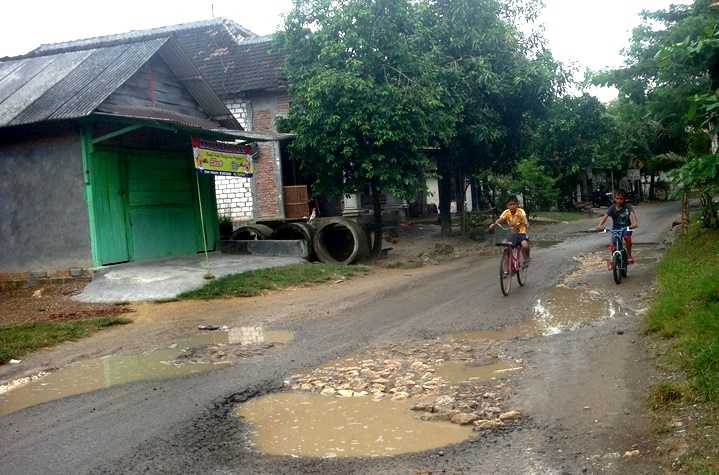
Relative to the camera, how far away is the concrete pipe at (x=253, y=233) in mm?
18047

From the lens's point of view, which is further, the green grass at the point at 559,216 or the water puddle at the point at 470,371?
the green grass at the point at 559,216

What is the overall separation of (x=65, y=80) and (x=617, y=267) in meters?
10.7

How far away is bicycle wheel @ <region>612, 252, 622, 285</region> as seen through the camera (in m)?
11.1

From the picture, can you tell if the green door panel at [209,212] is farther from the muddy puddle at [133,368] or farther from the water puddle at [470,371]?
the water puddle at [470,371]

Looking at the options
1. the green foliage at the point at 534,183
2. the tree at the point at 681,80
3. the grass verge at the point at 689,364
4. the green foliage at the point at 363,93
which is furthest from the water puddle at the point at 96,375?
the green foliage at the point at 534,183

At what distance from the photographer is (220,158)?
14375mm

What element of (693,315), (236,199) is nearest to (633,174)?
(236,199)

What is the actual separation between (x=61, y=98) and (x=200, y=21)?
14.7m

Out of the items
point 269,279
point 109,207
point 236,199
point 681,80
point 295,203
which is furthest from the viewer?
point 236,199

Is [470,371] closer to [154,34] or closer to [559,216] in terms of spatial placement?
[154,34]

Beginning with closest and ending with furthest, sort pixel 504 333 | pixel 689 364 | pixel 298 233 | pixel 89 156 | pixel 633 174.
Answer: pixel 689 364 → pixel 504 333 → pixel 89 156 → pixel 298 233 → pixel 633 174

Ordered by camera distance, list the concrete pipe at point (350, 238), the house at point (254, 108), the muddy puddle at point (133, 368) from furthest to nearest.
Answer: the house at point (254, 108), the concrete pipe at point (350, 238), the muddy puddle at point (133, 368)

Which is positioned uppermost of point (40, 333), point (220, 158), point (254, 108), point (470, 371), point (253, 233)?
point (254, 108)

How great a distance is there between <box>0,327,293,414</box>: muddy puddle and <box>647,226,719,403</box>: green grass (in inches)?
163
